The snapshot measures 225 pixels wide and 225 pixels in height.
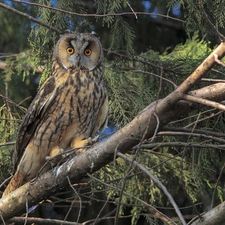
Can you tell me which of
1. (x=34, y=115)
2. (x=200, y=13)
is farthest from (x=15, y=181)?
(x=200, y=13)

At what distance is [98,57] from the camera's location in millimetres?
3592

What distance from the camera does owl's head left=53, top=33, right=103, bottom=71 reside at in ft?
11.4

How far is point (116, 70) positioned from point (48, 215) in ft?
6.35

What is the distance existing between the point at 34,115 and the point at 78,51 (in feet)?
1.68

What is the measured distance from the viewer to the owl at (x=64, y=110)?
330 centimetres

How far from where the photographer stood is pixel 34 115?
3.32m

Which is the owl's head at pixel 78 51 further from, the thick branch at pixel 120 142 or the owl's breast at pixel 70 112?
the thick branch at pixel 120 142

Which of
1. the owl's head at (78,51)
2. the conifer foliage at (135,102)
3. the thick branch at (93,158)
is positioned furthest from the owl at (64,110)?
the thick branch at (93,158)

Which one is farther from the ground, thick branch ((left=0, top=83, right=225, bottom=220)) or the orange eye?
the orange eye

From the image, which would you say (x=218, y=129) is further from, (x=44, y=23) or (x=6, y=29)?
(x=6, y=29)

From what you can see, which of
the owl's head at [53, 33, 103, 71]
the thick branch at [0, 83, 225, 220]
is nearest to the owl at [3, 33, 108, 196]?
the owl's head at [53, 33, 103, 71]

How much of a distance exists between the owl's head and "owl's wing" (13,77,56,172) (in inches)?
6.8

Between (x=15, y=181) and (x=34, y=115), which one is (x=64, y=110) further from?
(x=15, y=181)

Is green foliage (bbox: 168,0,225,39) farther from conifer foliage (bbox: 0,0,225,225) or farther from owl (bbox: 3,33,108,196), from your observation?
owl (bbox: 3,33,108,196)
